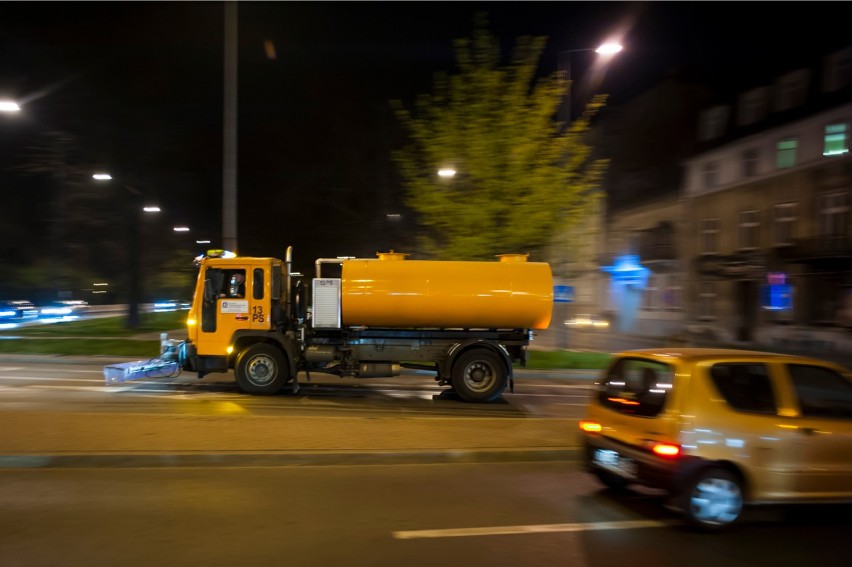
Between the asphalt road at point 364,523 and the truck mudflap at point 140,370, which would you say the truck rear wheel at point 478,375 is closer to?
the asphalt road at point 364,523

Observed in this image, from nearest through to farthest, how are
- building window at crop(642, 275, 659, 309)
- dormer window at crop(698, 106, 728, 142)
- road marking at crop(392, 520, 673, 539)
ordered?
road marking at crop(392, 520, 673, 539) → dormer window at crop(698, 106, 728, 142) → building window at crop(642, 275, 659, 309)

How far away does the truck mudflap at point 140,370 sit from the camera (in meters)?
12.2

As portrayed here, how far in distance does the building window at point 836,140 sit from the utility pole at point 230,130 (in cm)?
2173

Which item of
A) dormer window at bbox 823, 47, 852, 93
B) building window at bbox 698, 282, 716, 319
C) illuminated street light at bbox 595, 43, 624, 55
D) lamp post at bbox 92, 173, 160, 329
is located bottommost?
building window at bbox 698, 282, 716, 319

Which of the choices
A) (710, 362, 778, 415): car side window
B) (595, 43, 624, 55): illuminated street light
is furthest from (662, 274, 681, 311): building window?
(710, 362, 778, 415): car side window

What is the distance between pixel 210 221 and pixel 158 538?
3057 centimetres

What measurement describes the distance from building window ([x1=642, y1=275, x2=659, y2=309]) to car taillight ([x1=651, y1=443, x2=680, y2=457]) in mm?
31815

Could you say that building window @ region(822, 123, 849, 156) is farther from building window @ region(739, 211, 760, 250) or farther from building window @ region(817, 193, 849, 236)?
building window @ region(739, 211, 760, 250)

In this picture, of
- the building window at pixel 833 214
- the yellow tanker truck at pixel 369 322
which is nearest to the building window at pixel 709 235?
the building window at pixel 833 214

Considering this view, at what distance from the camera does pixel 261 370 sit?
12164mm

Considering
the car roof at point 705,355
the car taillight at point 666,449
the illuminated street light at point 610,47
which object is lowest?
the car taillight at point 666,449

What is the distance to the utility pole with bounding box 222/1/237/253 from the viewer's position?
50.9 ft

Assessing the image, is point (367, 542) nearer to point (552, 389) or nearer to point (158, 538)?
point (158, 538)

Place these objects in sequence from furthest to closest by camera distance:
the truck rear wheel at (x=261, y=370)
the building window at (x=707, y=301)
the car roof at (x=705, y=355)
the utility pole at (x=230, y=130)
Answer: the building window at (x=707, y=301) < the utility pole at (x=230, y=130) < the truck rear wheel at (x=261, y=370) < the car roof at (x=705, y=355)
